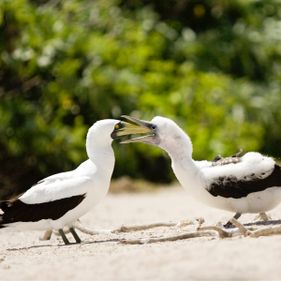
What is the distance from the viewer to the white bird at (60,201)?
9109 millimetres

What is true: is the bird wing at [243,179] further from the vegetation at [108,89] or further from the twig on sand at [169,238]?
the vegetation at [108,89]

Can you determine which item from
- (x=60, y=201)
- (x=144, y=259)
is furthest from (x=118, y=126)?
(x=144, y=259)

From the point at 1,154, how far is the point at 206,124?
379 centimetres

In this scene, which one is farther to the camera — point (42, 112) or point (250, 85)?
point (250, 85)

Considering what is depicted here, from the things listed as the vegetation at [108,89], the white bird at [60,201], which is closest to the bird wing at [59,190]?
the white bird at [60,201]

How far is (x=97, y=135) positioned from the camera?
9539 mm

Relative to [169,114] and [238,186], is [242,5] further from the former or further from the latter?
[238,186]

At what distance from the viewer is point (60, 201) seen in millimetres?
9117

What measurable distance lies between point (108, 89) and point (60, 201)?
943 centimetres

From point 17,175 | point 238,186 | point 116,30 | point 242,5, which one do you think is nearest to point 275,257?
point 238,186

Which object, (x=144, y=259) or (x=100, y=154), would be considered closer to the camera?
(x=144, y=259)

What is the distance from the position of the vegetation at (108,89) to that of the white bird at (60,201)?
8.06m

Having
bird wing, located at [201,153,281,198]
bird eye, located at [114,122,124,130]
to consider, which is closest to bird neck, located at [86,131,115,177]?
bird eye, located at [114,122,124,130]

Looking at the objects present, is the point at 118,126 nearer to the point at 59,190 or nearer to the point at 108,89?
the point at 59,190
